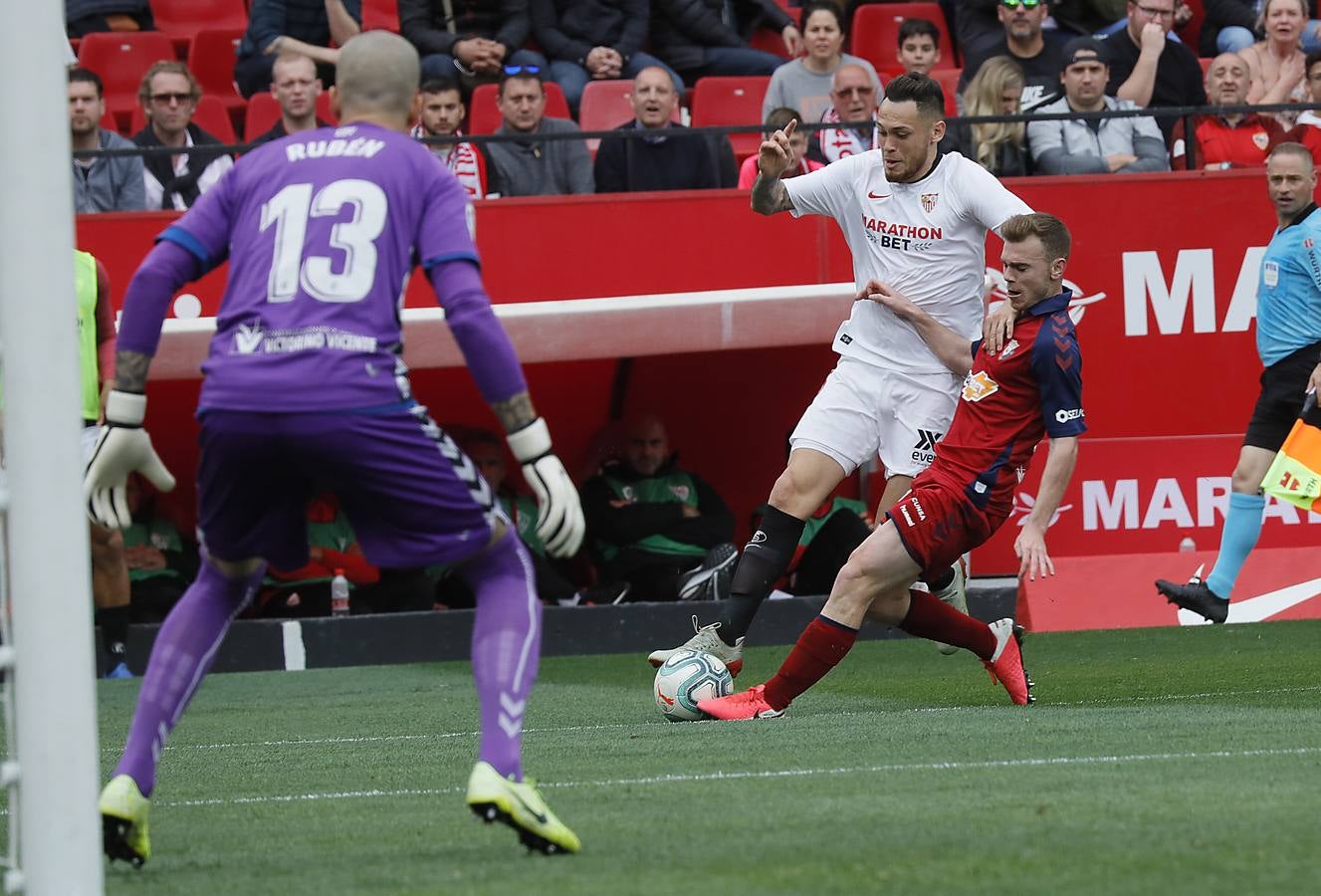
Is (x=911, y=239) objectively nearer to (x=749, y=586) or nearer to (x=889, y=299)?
(x=889, y=299)

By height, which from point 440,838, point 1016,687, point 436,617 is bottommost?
point 436,617

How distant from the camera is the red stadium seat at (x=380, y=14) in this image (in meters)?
14.6

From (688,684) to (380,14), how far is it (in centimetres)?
894

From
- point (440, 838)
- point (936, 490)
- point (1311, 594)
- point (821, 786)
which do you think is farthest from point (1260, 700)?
point (1311, 594)

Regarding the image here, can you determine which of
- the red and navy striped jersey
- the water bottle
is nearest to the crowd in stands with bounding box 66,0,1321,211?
the water bottle

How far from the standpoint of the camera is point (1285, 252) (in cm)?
1001

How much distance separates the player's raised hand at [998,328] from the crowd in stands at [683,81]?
13.0 feet

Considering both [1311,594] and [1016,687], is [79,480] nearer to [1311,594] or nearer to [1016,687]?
[1016,687]

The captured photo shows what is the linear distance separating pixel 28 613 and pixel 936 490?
378 centimetres

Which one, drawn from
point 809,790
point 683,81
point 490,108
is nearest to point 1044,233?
point 809,790

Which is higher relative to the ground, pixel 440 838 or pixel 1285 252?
pixel 1285 252

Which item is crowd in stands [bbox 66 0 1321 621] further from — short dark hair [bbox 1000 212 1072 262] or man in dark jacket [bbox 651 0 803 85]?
short dark hair [bbox 1000 212 1072 262]

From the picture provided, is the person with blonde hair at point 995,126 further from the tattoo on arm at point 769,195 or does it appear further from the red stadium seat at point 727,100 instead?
the tattoo on arm at point 769,195

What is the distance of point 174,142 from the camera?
12.0 meters
